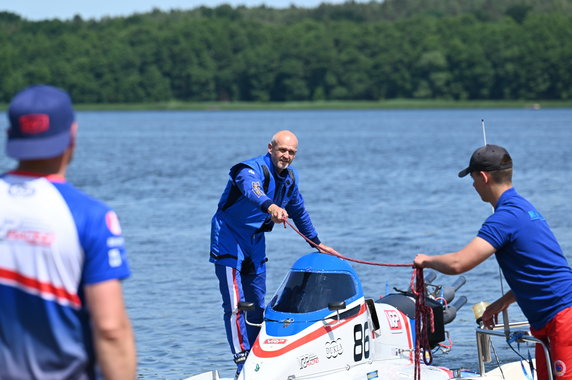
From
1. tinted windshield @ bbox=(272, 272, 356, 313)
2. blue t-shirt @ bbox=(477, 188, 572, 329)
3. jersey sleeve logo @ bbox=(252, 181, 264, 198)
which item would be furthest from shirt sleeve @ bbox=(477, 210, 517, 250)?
jersey sleeve logo @ bbox=(252, 181, 264, 198)

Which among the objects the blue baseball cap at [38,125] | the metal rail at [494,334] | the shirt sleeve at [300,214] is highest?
the blue baseball cap at [38,125]

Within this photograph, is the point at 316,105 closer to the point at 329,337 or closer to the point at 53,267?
the point at 329,337

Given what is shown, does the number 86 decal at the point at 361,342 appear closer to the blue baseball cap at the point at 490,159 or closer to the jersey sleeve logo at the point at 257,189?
the jersey sleeve logo at the point at 257,189

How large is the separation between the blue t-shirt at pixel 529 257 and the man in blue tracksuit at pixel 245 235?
3284 millimetres

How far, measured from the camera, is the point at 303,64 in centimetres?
17938

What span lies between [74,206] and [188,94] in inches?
6984

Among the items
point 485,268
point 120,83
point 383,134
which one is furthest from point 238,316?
point 120,83

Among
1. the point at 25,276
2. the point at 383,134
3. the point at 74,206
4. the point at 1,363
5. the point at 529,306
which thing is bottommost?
the point at 383,134

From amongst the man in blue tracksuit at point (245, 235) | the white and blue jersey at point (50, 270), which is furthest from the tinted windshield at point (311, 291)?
the white and blue jersey at point (50, 270)

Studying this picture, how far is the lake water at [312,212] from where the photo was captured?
49.5ft

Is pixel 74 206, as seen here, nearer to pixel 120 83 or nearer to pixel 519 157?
pixel 519 157

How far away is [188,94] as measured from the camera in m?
180

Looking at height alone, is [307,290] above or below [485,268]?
above

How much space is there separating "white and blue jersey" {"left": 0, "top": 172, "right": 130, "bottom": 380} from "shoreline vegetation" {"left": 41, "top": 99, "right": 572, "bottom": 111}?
156 meters
